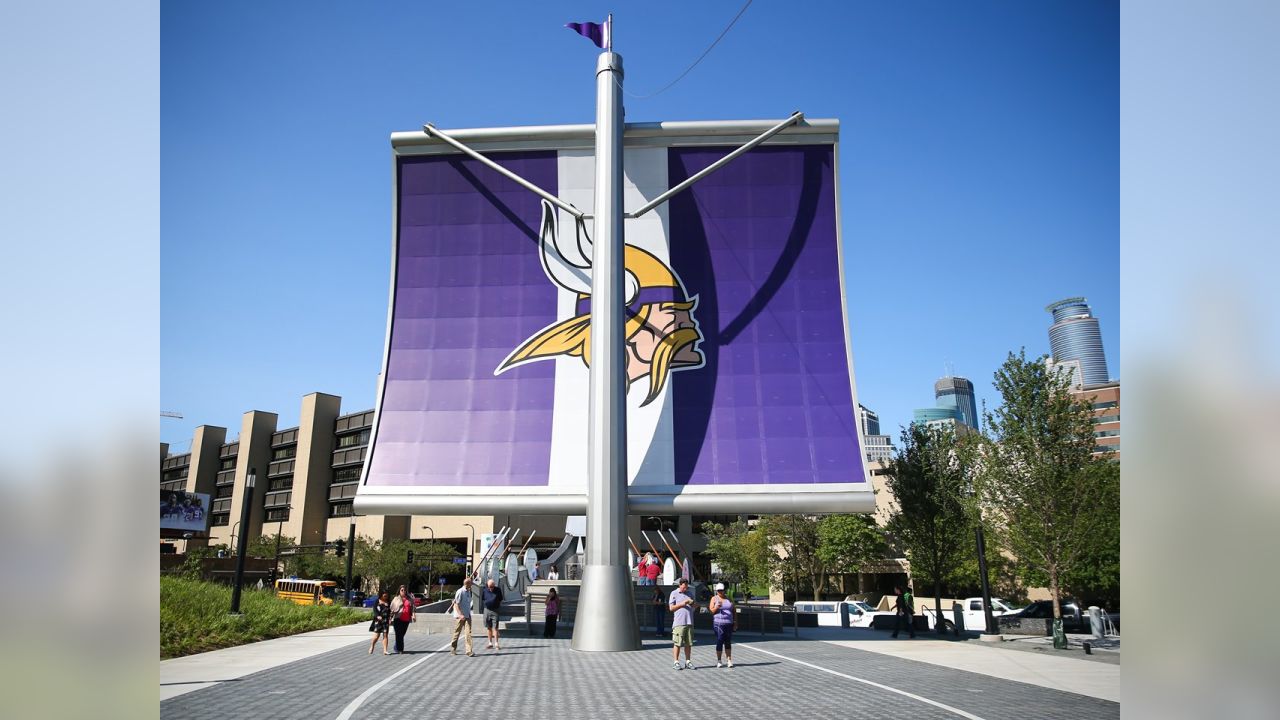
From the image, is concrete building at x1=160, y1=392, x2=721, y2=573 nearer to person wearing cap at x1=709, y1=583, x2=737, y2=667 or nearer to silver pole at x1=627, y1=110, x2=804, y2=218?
silver pole at x1=627, y1=110, x2=804, y2=218

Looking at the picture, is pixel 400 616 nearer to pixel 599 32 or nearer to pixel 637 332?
pixel 637 332

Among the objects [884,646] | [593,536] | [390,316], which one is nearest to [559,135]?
[390,316]

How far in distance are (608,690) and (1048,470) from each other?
17835 mm

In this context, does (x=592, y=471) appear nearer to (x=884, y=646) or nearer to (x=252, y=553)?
(x=884, y=646)

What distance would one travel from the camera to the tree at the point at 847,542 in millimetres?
67562

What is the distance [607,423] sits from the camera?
67.4ft

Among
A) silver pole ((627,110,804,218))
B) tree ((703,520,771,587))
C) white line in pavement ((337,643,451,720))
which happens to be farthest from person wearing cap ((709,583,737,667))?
tree ((703,520,771,587))

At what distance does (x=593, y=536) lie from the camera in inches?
793

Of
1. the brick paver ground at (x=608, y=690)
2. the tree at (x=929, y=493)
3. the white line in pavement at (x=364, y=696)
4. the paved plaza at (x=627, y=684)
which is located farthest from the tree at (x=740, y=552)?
the white line in pavement at (x=364, y=696)

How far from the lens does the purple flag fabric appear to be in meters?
24.5

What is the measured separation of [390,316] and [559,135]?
29.1 feet

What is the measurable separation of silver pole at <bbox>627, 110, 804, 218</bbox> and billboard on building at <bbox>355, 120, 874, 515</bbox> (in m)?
2.33

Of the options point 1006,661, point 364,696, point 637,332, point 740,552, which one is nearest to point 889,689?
point 1006,661

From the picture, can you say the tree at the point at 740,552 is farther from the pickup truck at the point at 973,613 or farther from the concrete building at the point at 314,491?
the pickup truck at the point at 973,613
